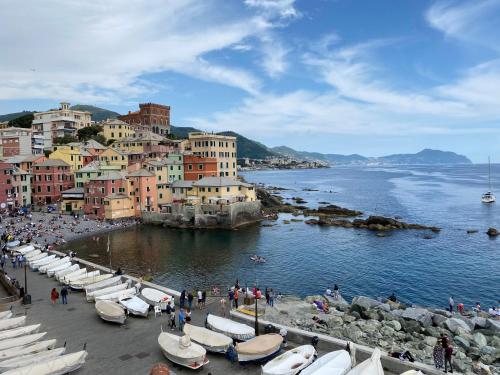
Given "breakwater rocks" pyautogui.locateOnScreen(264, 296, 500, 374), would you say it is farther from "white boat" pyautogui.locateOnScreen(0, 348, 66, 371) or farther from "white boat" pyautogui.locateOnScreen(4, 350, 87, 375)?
"white boat" pyautogui.locateOnScreen(0, 348, 66, 371)

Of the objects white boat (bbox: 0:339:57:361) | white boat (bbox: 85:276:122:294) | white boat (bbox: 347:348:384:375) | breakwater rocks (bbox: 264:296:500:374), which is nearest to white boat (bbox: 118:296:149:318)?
white boat (bbox: 85:276:122:294)

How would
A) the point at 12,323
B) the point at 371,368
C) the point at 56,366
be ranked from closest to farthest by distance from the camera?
the point at 371,368
the point at 56,366
the point at 12,323

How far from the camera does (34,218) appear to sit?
6812 cm

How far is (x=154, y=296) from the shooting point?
26.0 m

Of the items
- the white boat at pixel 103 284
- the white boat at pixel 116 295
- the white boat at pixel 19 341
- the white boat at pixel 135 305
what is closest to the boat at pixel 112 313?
the white boat at pixel 135 305

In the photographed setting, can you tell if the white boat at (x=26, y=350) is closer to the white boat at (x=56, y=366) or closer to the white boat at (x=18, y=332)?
the white boat at (x=18, y=332)

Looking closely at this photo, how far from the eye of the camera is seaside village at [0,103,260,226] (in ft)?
241

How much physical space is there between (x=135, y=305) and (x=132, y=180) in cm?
5465

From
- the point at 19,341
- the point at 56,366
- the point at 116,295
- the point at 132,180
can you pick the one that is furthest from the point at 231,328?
the point at 132,180

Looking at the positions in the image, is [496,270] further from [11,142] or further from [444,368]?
[11,142]

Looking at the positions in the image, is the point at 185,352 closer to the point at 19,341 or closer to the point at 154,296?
the point at 19,341

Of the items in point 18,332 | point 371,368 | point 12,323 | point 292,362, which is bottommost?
point 12,323

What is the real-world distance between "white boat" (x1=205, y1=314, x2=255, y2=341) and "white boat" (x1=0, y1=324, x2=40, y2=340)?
30.9 feet

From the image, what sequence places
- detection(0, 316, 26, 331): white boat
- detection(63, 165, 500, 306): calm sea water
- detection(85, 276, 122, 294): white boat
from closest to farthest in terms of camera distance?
detection(0, 316, 26, 331): white boat
detection(85, 276, 122, 294): white boat
detection(63, 165, 500, 306): calm sea water
